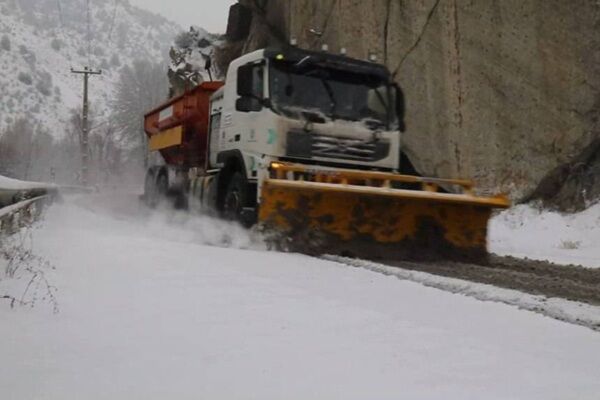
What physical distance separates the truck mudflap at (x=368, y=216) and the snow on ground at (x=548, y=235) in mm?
1786

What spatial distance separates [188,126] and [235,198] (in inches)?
136

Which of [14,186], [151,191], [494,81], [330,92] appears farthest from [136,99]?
[330,92]

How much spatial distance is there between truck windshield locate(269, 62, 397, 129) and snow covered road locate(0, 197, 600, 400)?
3715 millimetres

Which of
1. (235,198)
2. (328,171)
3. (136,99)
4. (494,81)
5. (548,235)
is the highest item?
(136,99)

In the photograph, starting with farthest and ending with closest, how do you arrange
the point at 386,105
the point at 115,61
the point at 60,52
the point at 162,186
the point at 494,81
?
1. the point at 115,61
2. the point at 60,52
3. the point at 494,81
4. the point at 162,186
5. the point at 386,105

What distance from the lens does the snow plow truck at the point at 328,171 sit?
28.5ft

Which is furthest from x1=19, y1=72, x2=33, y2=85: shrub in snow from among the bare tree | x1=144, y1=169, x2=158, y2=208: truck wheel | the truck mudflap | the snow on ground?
the truck mudflap

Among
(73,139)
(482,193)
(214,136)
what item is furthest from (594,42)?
(73,139)

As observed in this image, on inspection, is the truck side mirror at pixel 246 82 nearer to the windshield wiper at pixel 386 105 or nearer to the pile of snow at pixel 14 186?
the windshield wiper at pixel 386 105

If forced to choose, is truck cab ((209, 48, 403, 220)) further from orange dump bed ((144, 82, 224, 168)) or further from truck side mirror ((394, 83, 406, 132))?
orange dump bed ((144, 82, 224, 168))

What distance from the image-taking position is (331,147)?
9.49 m

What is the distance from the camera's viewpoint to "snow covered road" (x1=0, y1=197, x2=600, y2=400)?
3256mm

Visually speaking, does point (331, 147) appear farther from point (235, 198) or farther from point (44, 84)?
point (44, 84)

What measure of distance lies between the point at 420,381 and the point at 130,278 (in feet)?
10.2
